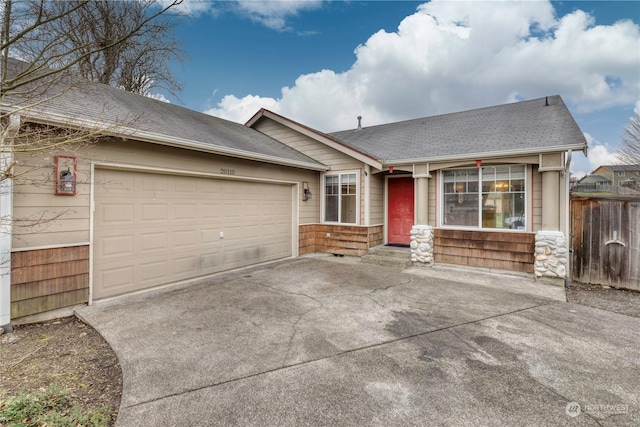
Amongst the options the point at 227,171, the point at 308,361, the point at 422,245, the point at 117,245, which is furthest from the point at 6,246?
the point at 422,245

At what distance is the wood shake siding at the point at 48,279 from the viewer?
12.2ft

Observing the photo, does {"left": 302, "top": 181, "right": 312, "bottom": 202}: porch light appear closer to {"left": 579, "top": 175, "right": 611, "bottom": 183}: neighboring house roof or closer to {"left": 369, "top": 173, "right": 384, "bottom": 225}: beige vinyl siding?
{"left": 369, "top": 173, "right": 384, "bottom": 225}: beige vinyl siding

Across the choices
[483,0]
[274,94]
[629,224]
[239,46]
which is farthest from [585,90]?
[239,46]

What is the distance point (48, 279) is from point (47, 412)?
2579 mm

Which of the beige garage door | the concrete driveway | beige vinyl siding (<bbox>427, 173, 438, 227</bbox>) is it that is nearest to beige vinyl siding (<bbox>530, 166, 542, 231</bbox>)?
the concrete driveway

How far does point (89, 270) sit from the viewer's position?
4383mm

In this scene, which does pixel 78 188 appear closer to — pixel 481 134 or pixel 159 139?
pixel 159 139

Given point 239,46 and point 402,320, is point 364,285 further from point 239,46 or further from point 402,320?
point 239,46

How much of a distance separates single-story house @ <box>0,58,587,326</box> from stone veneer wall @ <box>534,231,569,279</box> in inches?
1.0

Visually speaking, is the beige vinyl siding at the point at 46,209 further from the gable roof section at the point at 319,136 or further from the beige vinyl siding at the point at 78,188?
the gable roof section at the point at 319,136

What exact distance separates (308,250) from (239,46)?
7.36 m

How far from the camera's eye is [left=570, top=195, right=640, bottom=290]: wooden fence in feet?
17.6

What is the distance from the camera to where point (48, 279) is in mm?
3980

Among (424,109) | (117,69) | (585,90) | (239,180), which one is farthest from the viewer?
(424,109)
